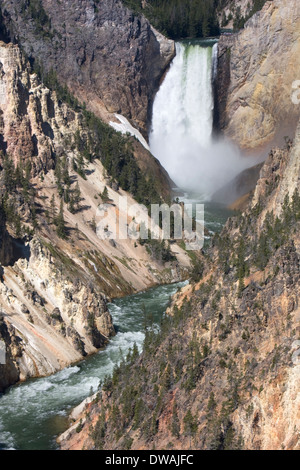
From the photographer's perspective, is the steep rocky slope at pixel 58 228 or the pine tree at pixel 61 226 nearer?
the steep rocky slope at pixel 58 228

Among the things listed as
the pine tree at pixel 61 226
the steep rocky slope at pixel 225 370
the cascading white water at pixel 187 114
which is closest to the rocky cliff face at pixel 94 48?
the cascading white water at pixel 187 114

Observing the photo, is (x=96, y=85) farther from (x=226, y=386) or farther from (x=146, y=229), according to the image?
(x=226, y=386)

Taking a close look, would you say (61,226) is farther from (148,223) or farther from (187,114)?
(187,114)

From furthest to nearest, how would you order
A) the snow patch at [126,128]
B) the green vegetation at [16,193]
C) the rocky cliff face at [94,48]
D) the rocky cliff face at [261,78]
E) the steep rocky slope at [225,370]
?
the rocky cliff face at [261,78]
the rocky cliff face at [94,48]
the snow patch at [126,128]
the green vegetation at [16,193]
the steep rocky slope at [225,370]

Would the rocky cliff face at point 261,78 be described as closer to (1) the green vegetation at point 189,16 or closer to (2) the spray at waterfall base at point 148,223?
(1) the green vegetation at point 189,16

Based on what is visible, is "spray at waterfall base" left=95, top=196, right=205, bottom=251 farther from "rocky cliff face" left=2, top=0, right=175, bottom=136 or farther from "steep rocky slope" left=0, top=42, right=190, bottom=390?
"rocky cliff face" left=2, top=0, right=175, bottom=136

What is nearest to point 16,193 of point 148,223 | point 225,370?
point 148,223
